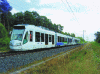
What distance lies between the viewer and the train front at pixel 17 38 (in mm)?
11969

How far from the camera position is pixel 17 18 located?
49.8 m

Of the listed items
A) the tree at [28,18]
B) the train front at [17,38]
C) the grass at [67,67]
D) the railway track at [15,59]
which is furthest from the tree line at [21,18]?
the grass at [67,67]

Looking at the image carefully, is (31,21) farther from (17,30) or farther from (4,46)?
(17,30)

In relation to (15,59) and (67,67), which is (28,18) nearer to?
(15,59)

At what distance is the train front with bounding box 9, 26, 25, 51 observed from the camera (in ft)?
39.3

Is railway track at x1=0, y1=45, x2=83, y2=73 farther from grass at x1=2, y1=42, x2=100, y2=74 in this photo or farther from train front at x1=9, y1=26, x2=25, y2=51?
train front at x1=9, y1=26, x2=25, y2=51

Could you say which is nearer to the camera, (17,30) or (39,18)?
(17,30)

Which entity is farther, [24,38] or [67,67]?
[24,38]

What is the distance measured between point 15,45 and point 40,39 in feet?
14.3

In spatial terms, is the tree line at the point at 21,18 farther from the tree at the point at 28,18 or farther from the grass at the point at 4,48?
the grass at the point at 4,48

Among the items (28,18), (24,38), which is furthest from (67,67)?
(28,18)

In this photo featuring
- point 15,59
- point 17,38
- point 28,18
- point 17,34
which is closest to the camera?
point 15,59

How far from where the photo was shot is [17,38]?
41.3 ft

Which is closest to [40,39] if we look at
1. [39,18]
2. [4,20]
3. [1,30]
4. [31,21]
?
[1,30]
